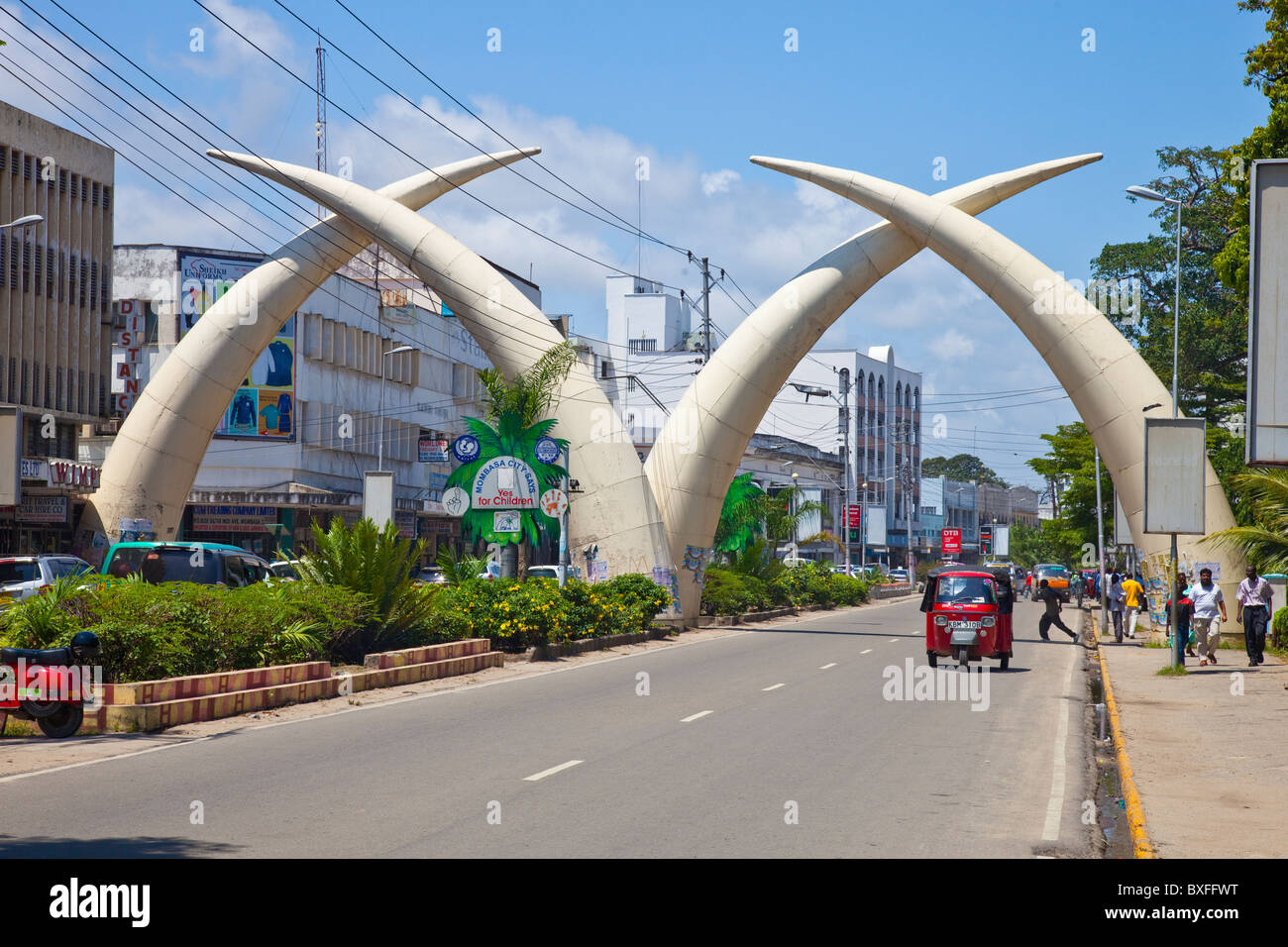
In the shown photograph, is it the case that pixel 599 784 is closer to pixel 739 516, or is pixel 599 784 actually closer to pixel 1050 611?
pixel 1050 611

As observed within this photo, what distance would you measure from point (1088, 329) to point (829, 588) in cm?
2377

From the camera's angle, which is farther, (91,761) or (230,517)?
(230,517)

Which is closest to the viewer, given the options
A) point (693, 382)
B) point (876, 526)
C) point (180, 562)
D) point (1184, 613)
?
point (180, 562)

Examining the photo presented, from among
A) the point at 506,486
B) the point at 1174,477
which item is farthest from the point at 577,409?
the point at 1174,477

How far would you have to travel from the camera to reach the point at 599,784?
36.6 feet

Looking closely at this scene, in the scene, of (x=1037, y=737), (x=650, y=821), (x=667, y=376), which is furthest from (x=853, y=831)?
(x=667, y=376)

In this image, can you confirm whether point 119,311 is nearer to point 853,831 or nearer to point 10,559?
point 10,559

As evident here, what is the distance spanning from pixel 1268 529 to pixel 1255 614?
1904 millimetres

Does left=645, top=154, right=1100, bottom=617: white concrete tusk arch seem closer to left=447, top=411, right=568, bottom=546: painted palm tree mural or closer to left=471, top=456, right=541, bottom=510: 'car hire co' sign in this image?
left=447, top=411, right=568, bottom=546: painted palm tree mural

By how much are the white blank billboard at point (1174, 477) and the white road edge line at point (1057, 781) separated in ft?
17.8

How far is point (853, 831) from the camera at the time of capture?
30.4 ft

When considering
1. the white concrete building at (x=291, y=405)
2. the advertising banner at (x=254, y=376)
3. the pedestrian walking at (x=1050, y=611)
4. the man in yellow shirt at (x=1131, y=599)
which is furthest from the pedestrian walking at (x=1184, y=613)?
the advertising banner at (x=254, y=376)

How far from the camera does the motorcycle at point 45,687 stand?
44.3 feet

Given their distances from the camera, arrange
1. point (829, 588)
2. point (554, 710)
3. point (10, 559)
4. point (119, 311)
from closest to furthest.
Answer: point (554, 710) < point (10, 559) < point (119, 311) < point (829, 588)
